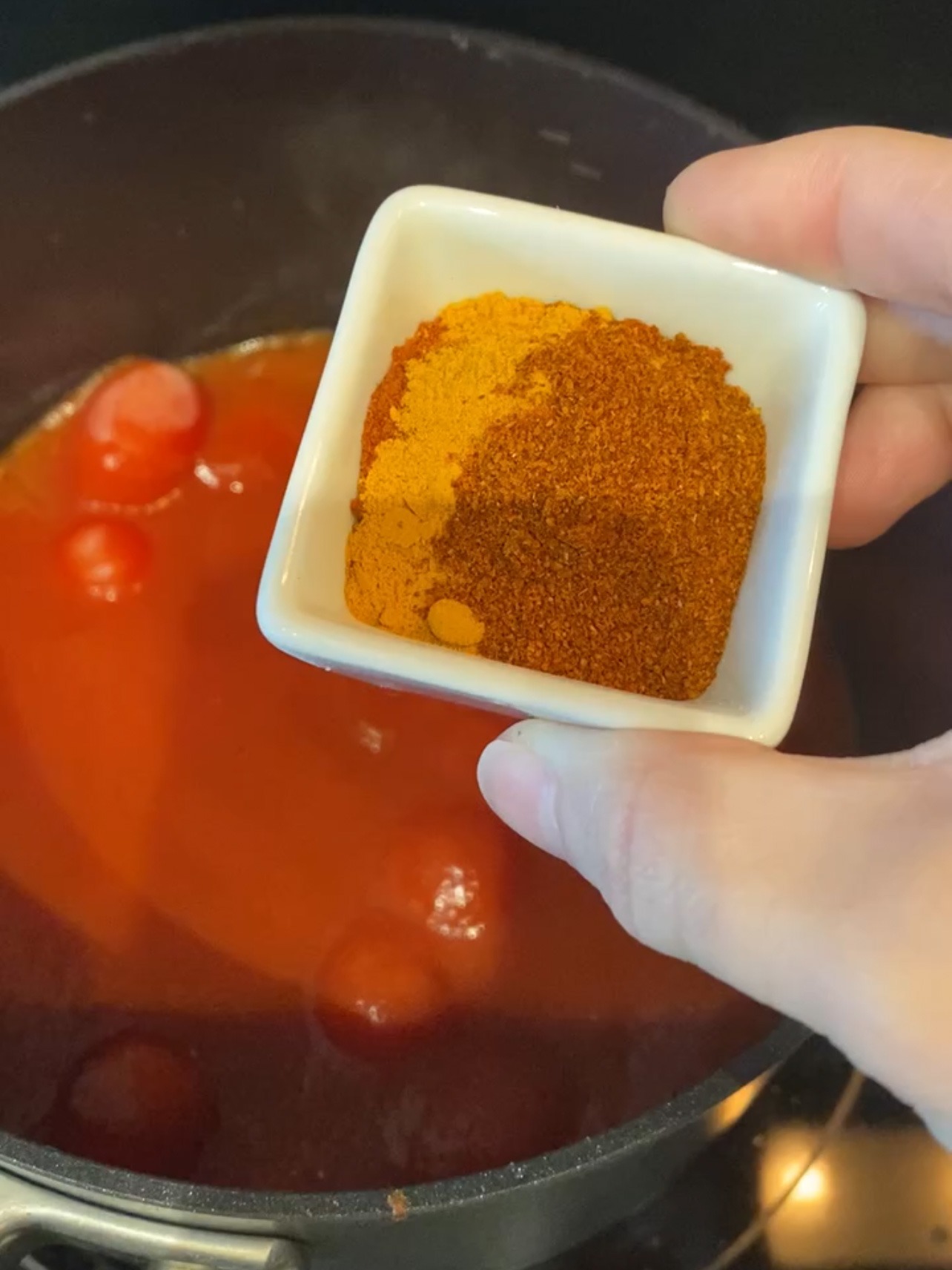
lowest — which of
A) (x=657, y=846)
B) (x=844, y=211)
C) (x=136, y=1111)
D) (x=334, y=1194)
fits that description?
(x=136, y=1111)

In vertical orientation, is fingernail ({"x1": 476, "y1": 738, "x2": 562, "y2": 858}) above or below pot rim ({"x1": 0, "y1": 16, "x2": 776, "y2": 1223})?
above

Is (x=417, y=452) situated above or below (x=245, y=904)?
above

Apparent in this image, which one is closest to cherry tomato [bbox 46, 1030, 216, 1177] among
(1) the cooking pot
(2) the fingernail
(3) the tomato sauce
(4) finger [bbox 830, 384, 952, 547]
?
(3) the tomato sauce

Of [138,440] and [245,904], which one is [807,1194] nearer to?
[245,904]

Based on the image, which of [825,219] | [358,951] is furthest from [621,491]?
[358,951]

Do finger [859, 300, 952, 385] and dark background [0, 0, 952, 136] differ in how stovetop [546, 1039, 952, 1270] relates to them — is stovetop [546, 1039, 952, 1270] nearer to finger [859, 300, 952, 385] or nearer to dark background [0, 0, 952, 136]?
finger [859, 300, 952, 385]

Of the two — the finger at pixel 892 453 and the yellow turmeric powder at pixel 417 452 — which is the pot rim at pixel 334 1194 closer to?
the yellow turmeric powder at pixel 417 452

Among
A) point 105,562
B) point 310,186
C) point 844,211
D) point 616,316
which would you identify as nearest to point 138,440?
point 105,562
